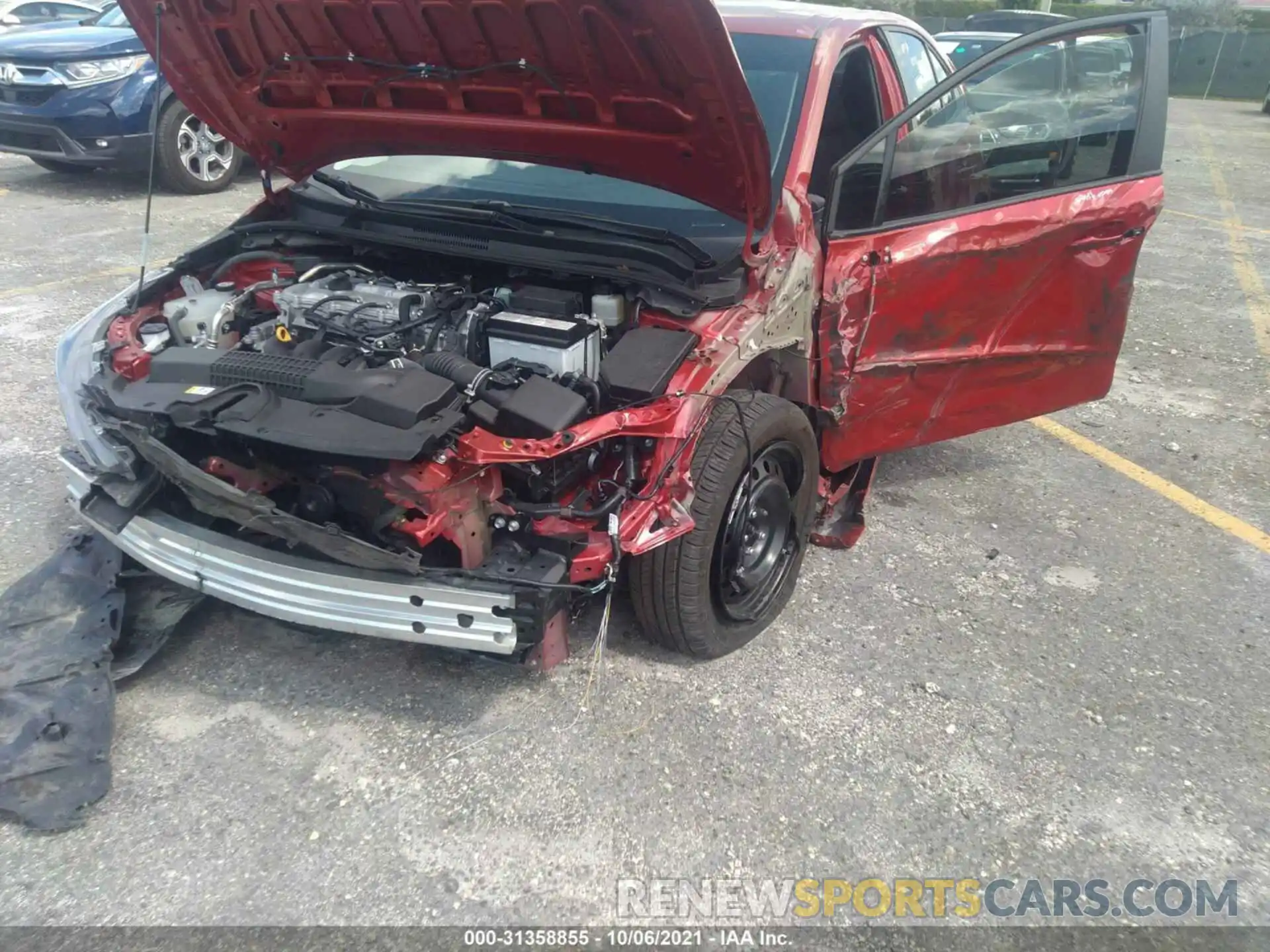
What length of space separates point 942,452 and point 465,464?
9.89 ft

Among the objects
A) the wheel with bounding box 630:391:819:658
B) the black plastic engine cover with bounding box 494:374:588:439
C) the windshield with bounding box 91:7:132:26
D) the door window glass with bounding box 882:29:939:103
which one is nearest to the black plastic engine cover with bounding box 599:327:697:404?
the black plastic engine cover with bounding box 494:374:588:439

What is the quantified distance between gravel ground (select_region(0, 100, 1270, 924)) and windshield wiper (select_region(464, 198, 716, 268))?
1.26 meters

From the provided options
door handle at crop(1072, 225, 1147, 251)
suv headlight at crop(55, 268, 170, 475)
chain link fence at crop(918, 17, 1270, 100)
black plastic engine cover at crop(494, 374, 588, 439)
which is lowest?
chain link fence at crop(918, 17, 1270, 100)

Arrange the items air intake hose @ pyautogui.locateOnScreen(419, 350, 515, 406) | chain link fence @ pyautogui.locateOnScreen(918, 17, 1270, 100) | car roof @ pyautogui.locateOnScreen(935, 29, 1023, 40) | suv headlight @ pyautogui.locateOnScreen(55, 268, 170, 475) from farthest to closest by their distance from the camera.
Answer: chain link fence @ pyautogui.locateOnScreen(918, 17, 1270, 100), car roof @ pyautogui.locateOnScreen(935, 29, 1023, 40), suv headlight @ pyautogui.locateOnScreen(55, 268, 170, 475), air intake hose @ pyautogui.locateOnScreen(419, 350, 515, 406)

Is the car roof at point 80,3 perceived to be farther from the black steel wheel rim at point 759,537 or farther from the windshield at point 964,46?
the black steel wheel rim at point 759,537

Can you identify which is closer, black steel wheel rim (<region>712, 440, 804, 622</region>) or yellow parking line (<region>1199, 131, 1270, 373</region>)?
black steel wheel rim (<region>712, 440, 804, 622</region>)

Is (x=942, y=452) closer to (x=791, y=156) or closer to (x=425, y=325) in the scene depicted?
(x=791, y=156)

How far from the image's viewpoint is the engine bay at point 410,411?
88.4 inches

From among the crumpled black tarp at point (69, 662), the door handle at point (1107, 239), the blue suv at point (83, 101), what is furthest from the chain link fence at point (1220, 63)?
the crumpled black tarp at point (69, 662)

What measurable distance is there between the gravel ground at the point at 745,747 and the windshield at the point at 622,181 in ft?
4.50

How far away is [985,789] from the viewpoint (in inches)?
97.5

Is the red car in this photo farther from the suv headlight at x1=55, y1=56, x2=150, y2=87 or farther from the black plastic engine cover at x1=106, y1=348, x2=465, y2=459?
the suv headlight at x1=55, y1=56, x2=150, y2=87

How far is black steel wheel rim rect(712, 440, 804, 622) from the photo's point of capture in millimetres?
2807

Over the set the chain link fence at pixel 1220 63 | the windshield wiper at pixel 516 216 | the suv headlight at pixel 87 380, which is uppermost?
the windshield wiper at pixel 516 216
